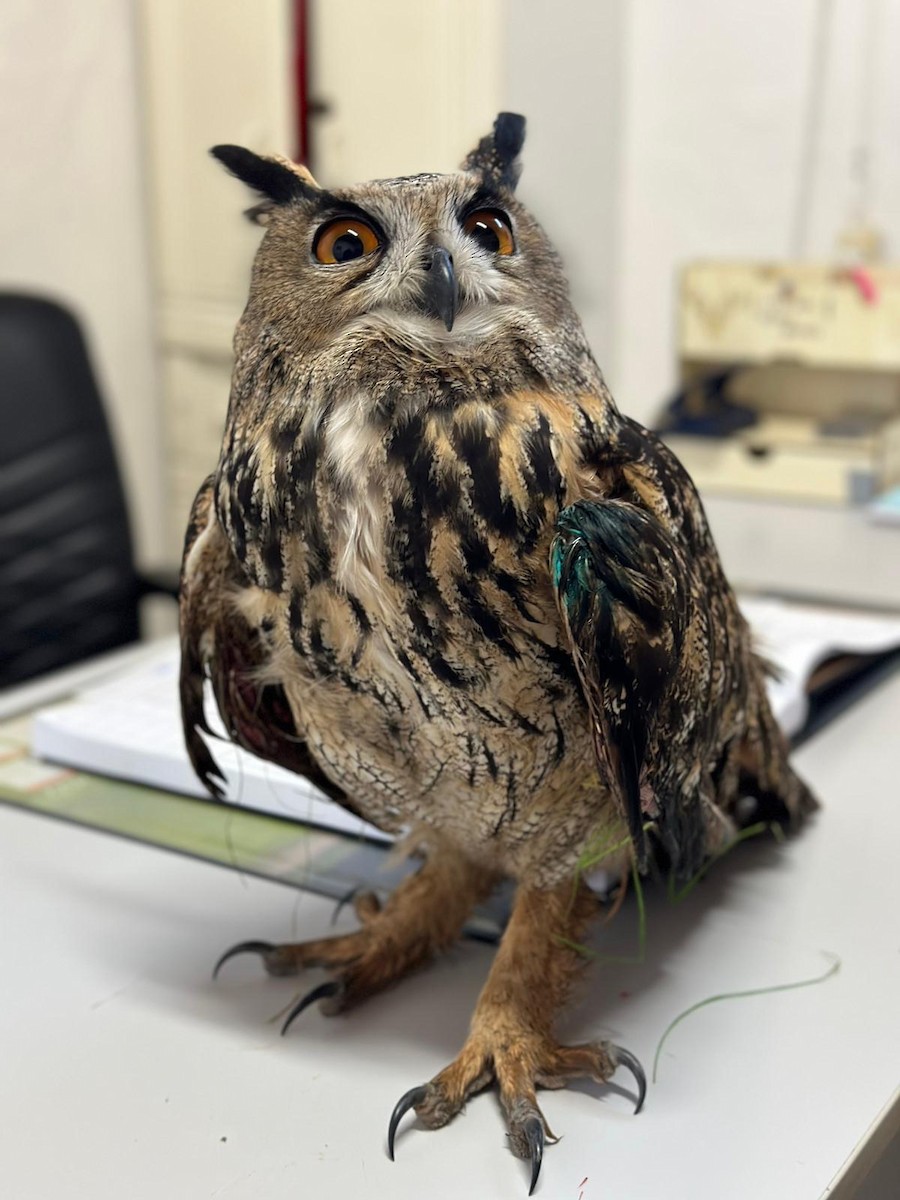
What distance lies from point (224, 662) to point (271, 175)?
318 mm

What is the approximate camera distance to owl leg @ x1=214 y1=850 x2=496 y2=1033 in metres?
0.88

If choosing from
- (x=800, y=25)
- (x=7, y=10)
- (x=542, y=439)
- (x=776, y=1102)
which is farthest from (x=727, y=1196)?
(x=7, y=10)

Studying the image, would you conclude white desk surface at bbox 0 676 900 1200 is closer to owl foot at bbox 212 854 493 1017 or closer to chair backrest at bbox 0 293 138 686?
owl foot at bbox 212 854 493 1017

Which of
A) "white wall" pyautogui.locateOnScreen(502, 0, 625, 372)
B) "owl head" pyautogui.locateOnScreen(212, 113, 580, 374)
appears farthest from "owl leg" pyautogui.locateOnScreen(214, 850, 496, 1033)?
"white wall" pyautogui.locateOnScreen(502, 0, 625, 372)

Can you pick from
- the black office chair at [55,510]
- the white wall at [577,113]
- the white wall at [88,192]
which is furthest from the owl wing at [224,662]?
the white wall at [88,192]

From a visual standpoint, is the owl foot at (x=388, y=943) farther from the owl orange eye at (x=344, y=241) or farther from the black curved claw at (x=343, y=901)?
the owl orange eye at (x=344, y=241)

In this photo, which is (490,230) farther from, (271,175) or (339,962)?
(339,962)

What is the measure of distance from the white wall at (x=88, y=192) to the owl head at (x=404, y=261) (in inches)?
85.4

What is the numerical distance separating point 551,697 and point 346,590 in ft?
0.44

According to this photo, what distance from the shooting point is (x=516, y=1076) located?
753 millimetres

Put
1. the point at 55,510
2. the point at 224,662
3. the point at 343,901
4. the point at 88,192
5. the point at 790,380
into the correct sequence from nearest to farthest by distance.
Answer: the point at 224,662 < the point at 343,901 < the point at 55,510 < the point at 790,380 < the point at 88,192

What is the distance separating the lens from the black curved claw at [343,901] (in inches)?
39.2

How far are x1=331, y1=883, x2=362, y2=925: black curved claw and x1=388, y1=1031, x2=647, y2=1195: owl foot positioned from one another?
229mm

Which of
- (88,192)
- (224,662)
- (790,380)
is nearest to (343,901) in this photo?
(224,662)
